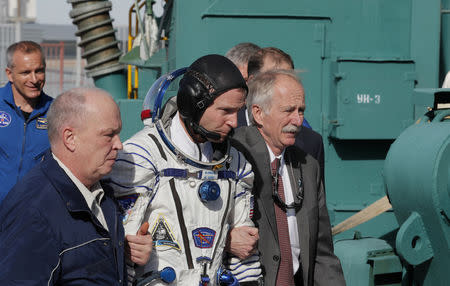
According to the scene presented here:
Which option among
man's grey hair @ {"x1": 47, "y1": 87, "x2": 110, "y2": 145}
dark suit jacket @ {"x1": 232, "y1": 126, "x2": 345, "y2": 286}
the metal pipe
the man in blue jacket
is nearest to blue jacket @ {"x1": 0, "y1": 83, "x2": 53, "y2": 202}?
the man in blue jacket

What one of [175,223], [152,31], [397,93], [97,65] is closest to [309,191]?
[175,223]

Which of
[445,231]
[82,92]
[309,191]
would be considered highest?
[82,92]

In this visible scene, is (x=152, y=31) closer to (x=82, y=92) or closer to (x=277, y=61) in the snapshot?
(x=277, y=61)

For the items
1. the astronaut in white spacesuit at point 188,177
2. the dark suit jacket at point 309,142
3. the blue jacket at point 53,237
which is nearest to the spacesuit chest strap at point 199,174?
the astronaut in white spacesuit at point 188,177

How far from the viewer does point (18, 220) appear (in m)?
2.23

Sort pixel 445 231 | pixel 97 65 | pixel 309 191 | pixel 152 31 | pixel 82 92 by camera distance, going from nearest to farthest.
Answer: pixel 82 92, pixel 309 191, pixel 445 231, pixel 152 31, pixel 97 65

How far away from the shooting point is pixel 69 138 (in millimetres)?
2408

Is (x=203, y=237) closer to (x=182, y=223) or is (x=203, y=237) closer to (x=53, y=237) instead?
(x=182, y=223)

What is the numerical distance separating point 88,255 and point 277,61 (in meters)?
2.13

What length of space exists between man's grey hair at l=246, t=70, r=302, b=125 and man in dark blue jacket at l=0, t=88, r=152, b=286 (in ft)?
3.69

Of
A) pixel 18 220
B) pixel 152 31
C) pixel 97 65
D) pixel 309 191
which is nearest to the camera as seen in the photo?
pixel 18 220

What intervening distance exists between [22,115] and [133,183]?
195 centimetres

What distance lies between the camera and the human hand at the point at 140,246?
2582 millimetres

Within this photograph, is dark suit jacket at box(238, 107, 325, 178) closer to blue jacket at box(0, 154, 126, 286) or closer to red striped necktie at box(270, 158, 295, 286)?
red striped necktie at box(270, 158, 295, 286)
